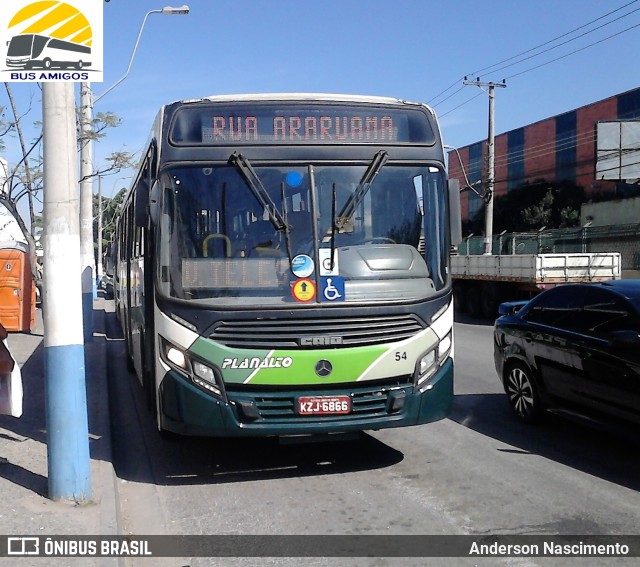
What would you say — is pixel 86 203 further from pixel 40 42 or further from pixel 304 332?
pixel 304 332

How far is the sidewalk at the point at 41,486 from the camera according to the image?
196 inches

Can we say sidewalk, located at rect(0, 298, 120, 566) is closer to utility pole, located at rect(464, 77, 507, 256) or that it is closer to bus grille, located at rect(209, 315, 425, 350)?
bus grille, located at rect(209, 315, 425, 350)

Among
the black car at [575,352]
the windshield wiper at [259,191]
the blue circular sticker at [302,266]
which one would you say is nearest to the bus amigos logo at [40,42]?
the windshield wiper at [259,191]

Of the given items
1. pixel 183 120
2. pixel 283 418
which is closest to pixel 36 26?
pixel 183 120

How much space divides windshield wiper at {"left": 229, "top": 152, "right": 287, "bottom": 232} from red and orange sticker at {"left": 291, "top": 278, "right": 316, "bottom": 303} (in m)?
0.47

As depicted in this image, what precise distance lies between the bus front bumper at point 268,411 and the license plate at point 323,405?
0.04 metres

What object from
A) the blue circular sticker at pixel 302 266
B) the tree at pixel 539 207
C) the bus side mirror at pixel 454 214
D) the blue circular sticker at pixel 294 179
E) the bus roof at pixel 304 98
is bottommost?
the blue circular sticker at pixel 302 266

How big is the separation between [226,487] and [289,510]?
852 mm

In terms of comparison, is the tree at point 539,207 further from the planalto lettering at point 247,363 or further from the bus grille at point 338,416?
the planalto lettering at point 247,363

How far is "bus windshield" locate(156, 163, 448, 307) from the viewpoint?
20.5 feet

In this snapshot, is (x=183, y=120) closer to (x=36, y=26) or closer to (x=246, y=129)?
(x=246, y=129)

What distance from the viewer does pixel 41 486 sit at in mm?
5898

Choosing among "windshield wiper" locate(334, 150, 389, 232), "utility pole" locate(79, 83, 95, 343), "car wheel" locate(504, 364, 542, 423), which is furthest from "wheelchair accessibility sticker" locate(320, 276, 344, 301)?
"utility pole" locate(79, 83, 95, 343)

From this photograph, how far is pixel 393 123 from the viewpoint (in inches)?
268
